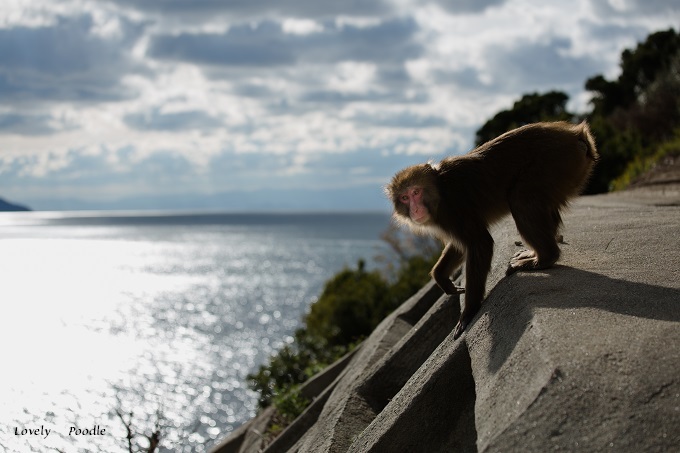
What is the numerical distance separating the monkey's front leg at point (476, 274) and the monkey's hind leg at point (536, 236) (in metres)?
0.26

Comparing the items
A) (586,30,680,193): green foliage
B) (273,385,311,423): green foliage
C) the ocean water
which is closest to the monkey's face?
the ocean water

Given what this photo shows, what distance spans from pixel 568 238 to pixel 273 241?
14610cm

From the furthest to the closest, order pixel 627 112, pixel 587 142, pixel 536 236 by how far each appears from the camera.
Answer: pixel 627 112
pixel 587 142
pixel 536 236

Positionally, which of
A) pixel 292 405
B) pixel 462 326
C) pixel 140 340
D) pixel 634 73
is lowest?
pixel 140 340

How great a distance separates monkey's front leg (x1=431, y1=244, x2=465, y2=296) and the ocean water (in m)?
2.67

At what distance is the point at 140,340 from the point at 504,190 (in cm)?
4000

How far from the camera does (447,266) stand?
581cm

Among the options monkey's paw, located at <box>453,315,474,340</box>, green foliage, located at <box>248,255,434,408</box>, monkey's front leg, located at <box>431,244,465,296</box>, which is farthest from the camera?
green foliage, located at <box>248,255,434,408</box>

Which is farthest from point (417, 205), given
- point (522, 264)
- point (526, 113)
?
point (526, 113)

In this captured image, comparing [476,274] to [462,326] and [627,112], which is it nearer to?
[462,326]

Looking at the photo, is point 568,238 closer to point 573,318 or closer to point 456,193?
point 456,193

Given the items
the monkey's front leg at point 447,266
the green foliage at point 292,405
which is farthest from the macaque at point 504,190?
the green foliage at point 292,405

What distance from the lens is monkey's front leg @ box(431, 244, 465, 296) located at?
18.9 ft

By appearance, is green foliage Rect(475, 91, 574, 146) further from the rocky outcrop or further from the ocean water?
the rocky outcrop
